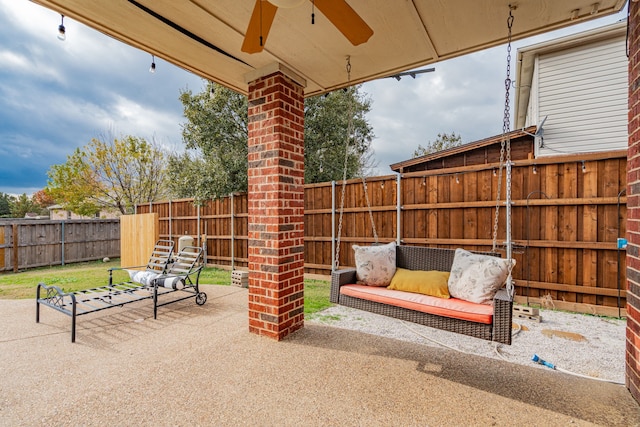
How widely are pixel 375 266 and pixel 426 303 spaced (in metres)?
0.81

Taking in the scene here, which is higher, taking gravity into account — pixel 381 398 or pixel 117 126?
pixel 117 126

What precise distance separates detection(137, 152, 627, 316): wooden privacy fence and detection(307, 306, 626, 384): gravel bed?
461mm

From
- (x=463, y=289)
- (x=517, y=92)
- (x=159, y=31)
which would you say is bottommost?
(x=463, y=289)

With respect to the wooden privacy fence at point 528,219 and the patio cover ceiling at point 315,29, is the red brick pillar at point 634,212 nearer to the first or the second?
the patio cover ceiling at point 315,29

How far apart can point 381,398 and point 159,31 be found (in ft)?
9.89

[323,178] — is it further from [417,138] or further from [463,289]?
[417,138]

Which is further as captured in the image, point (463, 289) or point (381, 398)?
point (463, 289)

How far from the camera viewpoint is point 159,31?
2.17 meters

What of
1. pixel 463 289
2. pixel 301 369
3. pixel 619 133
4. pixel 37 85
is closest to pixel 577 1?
pixel 463 289

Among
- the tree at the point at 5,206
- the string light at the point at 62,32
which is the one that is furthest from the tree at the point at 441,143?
the tree at the point at 5,206

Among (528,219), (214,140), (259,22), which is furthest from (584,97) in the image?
(214,140)

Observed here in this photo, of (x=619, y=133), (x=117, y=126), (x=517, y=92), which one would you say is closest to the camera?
(x=619, y=133)

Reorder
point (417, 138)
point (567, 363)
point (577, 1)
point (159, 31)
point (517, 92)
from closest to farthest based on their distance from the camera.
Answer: point (577, 1) → point (159, 31) → point (567, 363) → point (517, 92) → point (417, 138)

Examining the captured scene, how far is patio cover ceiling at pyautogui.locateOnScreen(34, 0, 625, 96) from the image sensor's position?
1911mm
